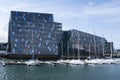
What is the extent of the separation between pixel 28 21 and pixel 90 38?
5643cm

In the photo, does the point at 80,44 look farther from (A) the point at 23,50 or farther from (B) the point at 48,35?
(A) the point at 23,50

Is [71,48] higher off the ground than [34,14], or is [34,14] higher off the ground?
[34,14]

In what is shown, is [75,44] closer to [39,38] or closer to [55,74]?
[39,38]

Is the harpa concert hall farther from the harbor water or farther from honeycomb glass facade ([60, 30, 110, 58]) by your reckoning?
the harbor water

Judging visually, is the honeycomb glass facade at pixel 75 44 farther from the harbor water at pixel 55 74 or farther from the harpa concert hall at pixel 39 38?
the harbor water at pixel 55 74

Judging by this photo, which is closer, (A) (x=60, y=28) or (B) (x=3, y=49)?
(A) (x=60, y=28)

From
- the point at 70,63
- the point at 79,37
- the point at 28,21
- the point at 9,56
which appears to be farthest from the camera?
the point at 79,37

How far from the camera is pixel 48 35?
16112cm

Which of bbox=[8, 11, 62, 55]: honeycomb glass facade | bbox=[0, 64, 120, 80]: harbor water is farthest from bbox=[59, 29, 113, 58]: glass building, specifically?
bbox=[0, 64, 120, 80]: harbor water

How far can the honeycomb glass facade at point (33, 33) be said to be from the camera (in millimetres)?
151750

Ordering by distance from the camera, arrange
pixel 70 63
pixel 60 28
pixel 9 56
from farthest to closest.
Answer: pixel 60 28
pixel 9 56
pixel 70 63

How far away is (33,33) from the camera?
15650cm

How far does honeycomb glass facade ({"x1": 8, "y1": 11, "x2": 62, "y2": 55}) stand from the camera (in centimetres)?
15175

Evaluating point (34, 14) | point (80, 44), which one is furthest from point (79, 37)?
point (34, 14)
